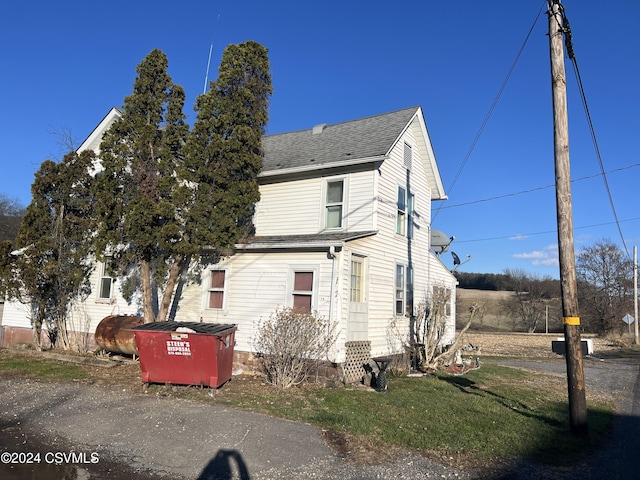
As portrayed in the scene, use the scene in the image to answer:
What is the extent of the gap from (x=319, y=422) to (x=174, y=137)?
30.0 ft

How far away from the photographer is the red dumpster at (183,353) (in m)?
9.69

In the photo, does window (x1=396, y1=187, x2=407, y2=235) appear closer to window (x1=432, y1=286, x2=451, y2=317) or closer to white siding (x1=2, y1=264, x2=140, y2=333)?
window (x1=432, y1=286, x2=451, y2=317)

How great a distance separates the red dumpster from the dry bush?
130cm

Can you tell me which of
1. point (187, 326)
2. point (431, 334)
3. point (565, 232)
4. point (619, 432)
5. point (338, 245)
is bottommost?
point (619, 432)

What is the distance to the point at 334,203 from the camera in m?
13.6

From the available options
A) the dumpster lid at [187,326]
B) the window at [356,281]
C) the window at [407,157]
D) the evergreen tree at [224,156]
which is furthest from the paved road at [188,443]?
the window at [407,157]

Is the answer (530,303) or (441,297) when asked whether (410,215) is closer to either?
(441,297)

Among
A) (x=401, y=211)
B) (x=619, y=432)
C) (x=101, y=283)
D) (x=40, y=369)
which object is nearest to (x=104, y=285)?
(x=101, y=283)

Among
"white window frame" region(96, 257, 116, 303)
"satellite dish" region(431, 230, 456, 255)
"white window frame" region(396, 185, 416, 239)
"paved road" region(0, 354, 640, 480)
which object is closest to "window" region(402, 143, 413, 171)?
"white window frame" region(396, 185, 416, 239)

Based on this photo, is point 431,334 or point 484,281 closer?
point 431,334

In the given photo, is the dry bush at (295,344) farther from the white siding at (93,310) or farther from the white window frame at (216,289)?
the white siding at (93,310)

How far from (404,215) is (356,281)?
393 centimetres

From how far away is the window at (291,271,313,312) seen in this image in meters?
11.8

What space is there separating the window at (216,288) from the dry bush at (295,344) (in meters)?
2.57
